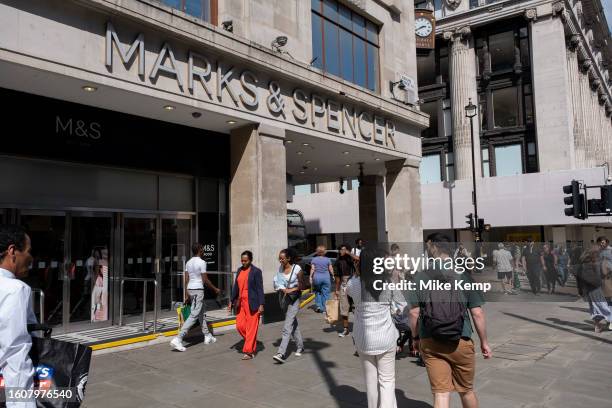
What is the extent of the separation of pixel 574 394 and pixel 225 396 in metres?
4.43

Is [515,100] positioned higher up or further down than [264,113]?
higher up

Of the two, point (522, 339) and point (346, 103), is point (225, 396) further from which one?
point (346, 103)

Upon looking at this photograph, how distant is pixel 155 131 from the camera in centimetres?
1129

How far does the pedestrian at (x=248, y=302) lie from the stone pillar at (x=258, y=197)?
3269 mm

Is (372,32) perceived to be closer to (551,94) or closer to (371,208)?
(371,208)

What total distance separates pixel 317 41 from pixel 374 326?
1191cm

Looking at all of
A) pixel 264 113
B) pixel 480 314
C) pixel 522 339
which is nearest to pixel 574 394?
pixel 480 314

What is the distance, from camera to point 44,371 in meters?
2.66

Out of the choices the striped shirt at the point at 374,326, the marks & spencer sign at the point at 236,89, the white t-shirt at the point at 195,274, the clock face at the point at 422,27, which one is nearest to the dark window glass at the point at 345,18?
the marks & spencer sign at the point at 236,89

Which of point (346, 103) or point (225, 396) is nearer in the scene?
point (225, 396)

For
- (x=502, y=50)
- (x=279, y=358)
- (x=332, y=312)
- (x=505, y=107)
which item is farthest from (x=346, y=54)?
(x=502, y=50)

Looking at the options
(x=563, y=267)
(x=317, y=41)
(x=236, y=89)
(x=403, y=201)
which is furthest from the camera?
(x=403, y=201)

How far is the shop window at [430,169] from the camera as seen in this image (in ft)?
124

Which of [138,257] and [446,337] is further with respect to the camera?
[138,257]
